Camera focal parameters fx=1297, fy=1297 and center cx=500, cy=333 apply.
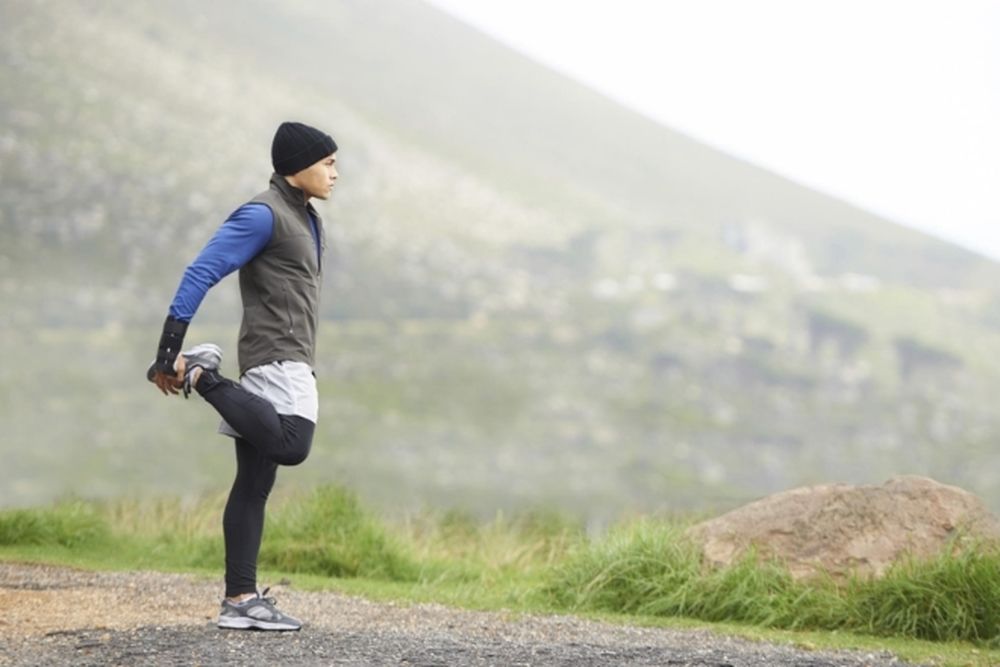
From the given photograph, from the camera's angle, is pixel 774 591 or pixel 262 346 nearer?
pixel 262 346

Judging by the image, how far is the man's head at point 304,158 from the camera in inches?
228

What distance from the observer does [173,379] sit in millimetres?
5332

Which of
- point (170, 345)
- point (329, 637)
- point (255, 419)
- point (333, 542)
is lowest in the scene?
point (329, 637)

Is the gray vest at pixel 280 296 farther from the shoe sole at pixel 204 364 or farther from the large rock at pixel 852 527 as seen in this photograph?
the large rock at pixel 852 527

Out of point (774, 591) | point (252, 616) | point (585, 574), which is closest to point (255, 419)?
point (252, 616)

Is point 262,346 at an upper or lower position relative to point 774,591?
upper

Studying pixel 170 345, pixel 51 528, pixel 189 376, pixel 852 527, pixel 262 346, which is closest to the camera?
pixel 170 345

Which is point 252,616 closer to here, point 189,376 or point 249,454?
point 249,454

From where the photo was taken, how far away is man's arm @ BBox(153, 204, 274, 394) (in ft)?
17.3

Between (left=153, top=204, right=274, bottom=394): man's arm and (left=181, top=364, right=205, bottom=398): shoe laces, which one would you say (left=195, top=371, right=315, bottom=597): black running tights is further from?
(left=153, top=204, right=274, bottom=394): man's arm

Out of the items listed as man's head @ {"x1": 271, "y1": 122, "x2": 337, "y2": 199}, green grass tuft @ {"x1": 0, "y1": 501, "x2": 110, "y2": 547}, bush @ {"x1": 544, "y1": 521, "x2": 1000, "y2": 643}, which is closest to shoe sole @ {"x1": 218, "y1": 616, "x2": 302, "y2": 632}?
man's head @ {"x1": 271, "y1": 122, "x2": 337, "y2": 199}

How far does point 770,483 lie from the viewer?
284 feet

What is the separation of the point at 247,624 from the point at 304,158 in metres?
2.07

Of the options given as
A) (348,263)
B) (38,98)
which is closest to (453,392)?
(348,263)
